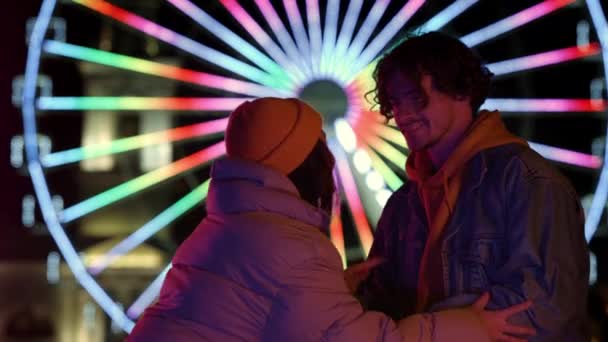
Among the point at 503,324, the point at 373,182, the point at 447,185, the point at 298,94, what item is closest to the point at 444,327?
the point at 503,324

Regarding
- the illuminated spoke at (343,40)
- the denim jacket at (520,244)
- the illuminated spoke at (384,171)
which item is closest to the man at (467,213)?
the denim jacket at (520,244)

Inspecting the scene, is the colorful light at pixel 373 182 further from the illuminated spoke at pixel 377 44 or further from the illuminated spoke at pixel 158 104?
the illuminated spoke at pixel 158 104

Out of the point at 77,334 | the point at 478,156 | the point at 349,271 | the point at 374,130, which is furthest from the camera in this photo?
the point at 77,334

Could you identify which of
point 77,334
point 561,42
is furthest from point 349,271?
point 77,334

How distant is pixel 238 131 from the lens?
2135 millimetres

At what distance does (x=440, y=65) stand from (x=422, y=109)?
10 centimetres

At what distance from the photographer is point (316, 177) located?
2121 millimetres

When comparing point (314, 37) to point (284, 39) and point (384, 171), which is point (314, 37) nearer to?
point (284, 39)

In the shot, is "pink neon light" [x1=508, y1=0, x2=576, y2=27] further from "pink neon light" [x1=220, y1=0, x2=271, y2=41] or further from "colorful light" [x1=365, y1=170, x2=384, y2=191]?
"pink neon light" [x1=220, y1=0, x2=271, y2=41]

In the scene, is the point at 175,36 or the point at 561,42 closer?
the point at 175,36

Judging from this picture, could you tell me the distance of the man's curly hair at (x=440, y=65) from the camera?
7.57ft

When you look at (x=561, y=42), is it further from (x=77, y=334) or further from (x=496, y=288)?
(x=496, y=288)

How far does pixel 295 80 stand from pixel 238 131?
4.37 m

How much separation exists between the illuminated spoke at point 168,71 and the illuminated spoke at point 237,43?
0.12m
